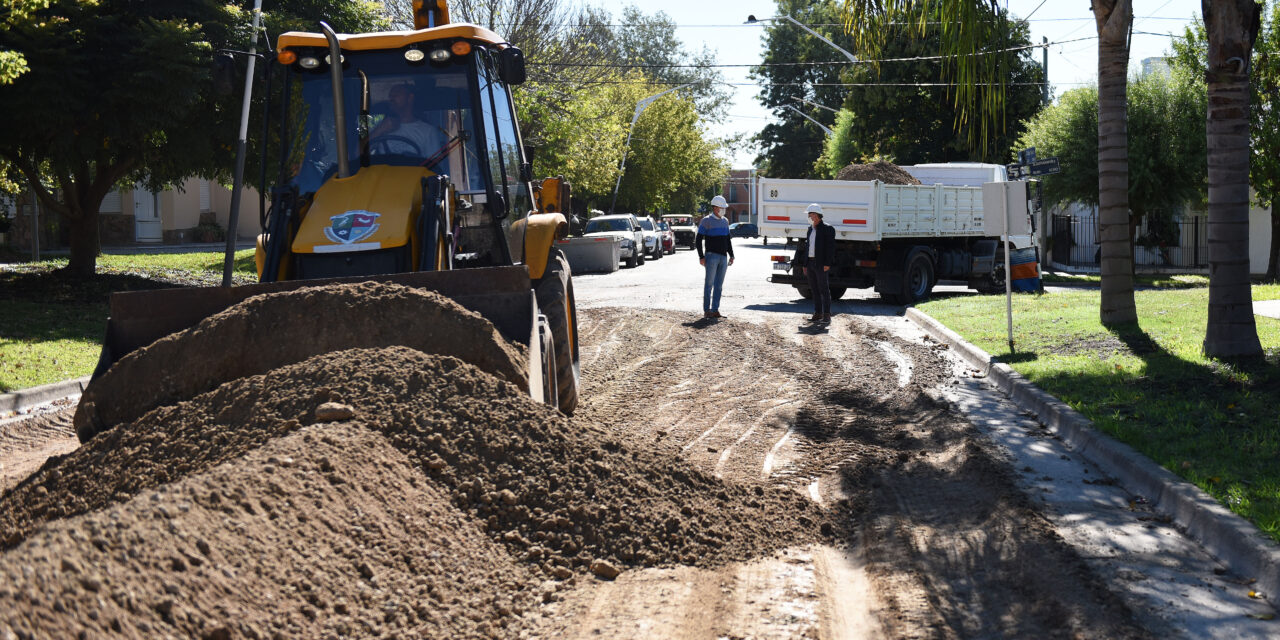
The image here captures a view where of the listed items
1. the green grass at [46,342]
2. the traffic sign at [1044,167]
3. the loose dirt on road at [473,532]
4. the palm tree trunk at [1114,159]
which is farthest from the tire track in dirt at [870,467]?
the green grass at [46,342]

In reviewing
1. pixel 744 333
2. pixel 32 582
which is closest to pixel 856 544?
pixel 32 582

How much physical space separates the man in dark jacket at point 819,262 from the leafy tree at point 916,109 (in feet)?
68.3

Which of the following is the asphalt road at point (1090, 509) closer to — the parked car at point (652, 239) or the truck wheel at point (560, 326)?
the truck wheel at point (560, 326)

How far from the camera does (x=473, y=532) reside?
17.6ft

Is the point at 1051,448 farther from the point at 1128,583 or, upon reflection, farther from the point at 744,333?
the point at 744,333

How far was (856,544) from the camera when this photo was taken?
232 inches

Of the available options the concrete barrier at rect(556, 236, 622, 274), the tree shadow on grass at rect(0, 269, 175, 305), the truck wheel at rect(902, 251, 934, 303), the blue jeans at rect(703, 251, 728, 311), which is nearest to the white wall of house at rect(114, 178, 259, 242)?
the concrete barrier at rect(556, 236, 622, 274)

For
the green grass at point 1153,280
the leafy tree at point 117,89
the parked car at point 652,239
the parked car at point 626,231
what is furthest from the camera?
the parked car at point 652,239

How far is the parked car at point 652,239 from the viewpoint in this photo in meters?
42.6

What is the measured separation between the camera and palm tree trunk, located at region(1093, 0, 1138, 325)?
43.2ft

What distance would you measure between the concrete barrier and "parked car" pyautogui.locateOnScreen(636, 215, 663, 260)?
30.0 ft

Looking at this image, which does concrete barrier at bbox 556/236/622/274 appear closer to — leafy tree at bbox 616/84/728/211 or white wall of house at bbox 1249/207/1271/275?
white wall of house at bbox 1249/207/1271/275

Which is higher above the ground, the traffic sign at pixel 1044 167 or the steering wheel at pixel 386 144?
the traffic sign at pixel 1044 167

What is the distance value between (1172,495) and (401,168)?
5.76 meters
